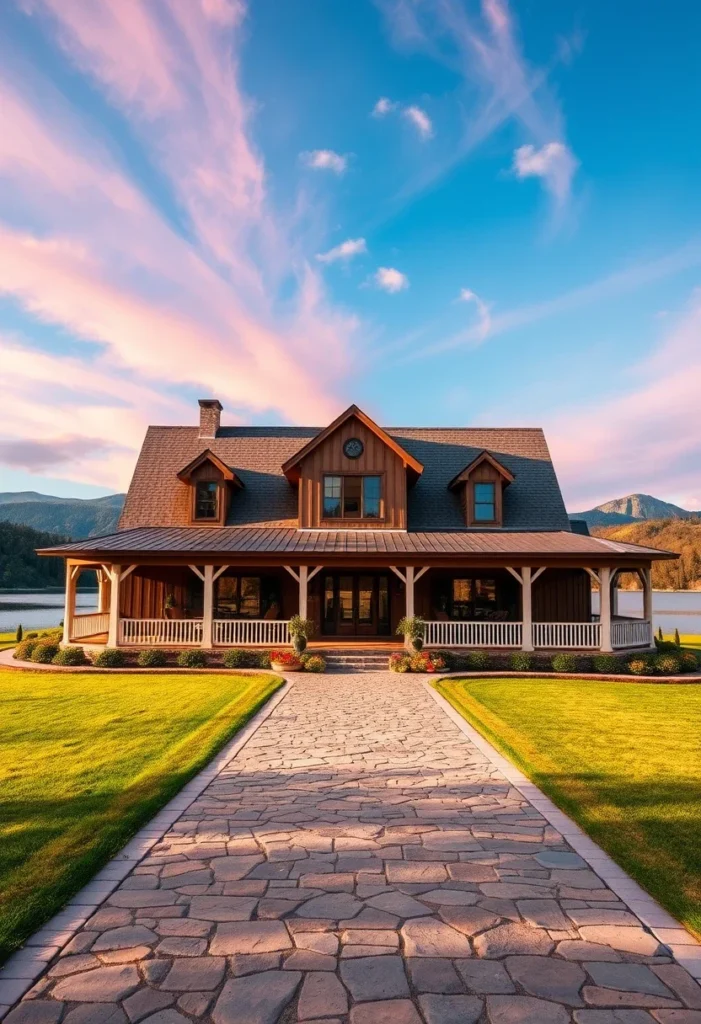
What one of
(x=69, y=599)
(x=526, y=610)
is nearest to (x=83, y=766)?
(x=69, y=599)

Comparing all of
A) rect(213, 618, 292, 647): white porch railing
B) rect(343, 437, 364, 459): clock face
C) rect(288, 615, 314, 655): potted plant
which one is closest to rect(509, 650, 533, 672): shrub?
rect(288, 615, 314, 655): potted plant

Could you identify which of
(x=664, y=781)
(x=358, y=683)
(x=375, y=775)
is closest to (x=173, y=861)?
(x=375, y=775)

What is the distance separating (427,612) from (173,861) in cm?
1749

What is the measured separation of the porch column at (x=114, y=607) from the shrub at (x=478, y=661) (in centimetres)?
1099

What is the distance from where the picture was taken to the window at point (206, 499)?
75.3 ft

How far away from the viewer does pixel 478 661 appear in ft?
60.3

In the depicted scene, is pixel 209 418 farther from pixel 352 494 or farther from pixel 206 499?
pixel 352 494

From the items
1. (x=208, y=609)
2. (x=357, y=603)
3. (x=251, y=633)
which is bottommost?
(x=251, y=633)

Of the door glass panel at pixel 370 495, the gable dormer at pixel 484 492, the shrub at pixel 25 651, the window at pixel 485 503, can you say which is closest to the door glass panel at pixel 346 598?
the door glass panel at pixel 370 495

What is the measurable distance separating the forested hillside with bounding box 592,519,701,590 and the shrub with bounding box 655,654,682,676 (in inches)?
2349

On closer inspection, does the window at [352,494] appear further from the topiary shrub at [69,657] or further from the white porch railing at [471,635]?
the topiary shrub at [69,657]

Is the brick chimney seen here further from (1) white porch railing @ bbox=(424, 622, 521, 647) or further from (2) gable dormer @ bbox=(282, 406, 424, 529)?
(1) white porch railing @ bbox=(424, 622, 521, 647)

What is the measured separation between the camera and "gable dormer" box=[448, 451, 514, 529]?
22.7 meters

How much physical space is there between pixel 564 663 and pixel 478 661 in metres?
2.52
